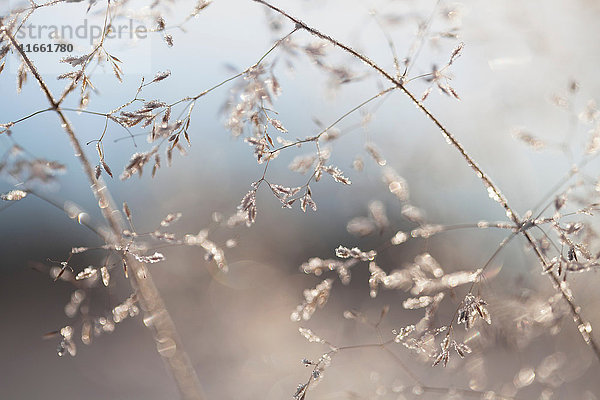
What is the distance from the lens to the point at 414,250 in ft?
16.9

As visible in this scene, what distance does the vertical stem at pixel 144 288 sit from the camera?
97cm

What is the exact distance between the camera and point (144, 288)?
3.45 feet

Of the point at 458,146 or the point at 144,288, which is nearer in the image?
the point at 458,146

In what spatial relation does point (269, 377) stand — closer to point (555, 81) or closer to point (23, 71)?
point (555, 81)

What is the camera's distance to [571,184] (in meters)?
0.93

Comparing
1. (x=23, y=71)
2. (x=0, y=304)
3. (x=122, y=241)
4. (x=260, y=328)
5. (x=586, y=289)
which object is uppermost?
(x=0, y=304)

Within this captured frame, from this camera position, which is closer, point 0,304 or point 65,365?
point 65,365

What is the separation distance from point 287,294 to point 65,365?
209 cm

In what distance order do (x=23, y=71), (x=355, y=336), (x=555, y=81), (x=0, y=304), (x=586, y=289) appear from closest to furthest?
(x=23, y=71) → (x=586, y=289) → (x=555, y=81) → (x=355, y=336) → (x=0, y=304)

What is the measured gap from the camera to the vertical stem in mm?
975

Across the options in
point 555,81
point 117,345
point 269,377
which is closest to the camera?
point 555,81

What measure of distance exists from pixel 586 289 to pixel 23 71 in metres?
1.58

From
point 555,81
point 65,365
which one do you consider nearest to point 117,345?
point 65,365

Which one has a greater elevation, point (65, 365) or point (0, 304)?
point (0, 304)
